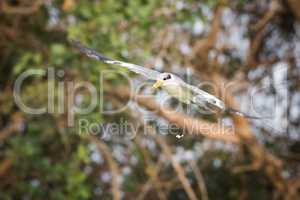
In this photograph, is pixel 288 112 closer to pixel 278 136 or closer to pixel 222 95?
pixel 278 136

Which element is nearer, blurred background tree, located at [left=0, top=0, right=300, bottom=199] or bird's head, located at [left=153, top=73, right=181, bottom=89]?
bird's head, located at [left=153, top=73, right=181, bottom=89]

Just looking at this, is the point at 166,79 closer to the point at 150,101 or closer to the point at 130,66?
the point at 130,66

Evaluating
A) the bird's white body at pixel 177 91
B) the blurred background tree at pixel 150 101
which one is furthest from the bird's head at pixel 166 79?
the blurred background tree at pixel 150 101

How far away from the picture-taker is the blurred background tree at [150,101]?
2768mm

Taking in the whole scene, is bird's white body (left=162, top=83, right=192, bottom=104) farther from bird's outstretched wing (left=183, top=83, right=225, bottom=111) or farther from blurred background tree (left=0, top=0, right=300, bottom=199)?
blurred background tree (left=0, top=0, right=300, bottom=199)

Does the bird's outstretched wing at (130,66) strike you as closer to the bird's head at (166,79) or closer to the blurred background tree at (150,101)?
the bird's head at (166,79)

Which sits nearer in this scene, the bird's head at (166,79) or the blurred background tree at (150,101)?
the bird's head at (166,79)

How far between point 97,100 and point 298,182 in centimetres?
122

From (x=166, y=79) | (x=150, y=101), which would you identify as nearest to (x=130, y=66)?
(x=166, y=79)

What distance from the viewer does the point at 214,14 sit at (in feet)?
10.7

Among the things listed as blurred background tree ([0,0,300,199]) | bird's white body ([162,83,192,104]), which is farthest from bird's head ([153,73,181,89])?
blurred background tree ([0,0,300,199])

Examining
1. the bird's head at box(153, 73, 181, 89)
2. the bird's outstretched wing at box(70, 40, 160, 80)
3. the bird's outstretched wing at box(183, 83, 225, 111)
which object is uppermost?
the bird's outstretched wing at box(70, 40, 160, 80)

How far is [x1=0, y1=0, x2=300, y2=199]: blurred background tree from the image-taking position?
277 centimetres

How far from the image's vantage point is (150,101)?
9.73 ft
